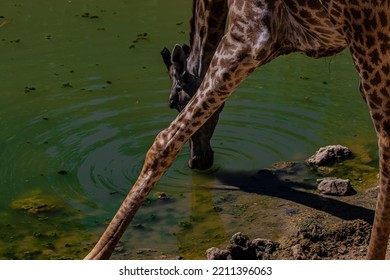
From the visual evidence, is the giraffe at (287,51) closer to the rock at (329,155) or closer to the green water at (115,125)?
the green water at (115,125)

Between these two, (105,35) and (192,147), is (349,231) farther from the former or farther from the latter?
(105,35)

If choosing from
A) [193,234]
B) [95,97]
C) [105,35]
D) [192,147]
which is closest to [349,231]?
[193,234]

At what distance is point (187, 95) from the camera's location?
8.24 m

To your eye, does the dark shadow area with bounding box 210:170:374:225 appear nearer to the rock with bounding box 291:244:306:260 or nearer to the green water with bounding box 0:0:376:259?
the green water with bounding box 0:0:376:259

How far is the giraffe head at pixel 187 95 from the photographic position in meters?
8.23

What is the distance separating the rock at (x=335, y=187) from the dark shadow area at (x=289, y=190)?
54 mm

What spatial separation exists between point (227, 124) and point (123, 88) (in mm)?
1370

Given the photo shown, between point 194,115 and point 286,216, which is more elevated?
point 194,115

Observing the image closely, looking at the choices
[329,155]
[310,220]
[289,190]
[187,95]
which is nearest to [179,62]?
[187,95]

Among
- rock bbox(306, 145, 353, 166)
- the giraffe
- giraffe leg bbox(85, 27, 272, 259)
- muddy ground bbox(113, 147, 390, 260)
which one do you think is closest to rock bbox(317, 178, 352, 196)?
muddy ground bbox(113, 147, 390, 260)

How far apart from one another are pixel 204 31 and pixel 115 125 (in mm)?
1827

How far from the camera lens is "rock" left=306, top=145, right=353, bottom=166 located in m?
8.58

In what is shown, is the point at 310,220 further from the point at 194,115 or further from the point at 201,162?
the point at 194,115

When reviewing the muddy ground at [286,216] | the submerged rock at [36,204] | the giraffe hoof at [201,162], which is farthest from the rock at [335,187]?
the submerged rock at [36,204]
